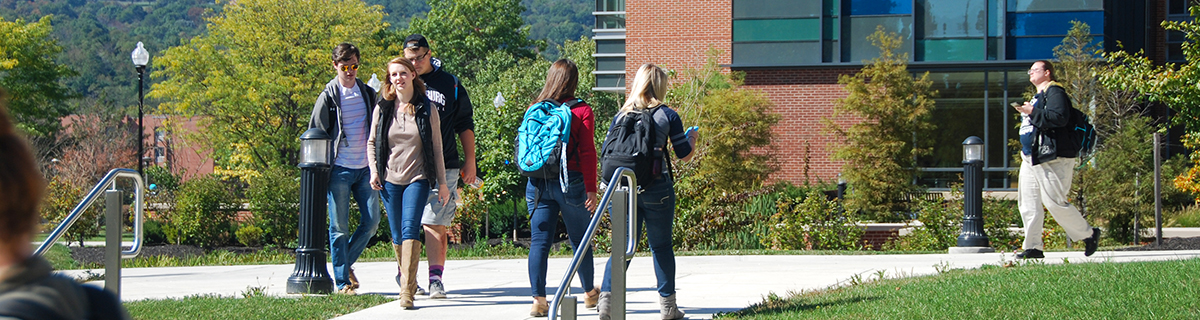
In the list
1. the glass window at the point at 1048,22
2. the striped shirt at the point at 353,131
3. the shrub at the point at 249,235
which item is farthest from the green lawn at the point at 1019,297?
the glass window at the point at 1048,22

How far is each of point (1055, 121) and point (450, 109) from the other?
4196 millimetres

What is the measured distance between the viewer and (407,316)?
16.8 feet

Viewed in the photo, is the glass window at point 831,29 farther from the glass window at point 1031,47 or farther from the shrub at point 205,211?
the shrub at point 205,211

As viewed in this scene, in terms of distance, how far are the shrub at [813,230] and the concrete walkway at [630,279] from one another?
247cm

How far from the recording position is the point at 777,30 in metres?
24.6

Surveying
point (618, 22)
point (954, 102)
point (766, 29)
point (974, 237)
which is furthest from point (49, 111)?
point (974, 237)

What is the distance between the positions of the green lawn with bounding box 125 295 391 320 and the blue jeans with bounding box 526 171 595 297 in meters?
1.18

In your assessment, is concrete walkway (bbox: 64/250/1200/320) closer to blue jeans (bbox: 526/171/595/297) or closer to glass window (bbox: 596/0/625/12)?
blue jeans (bbox: 526/171/595/297)

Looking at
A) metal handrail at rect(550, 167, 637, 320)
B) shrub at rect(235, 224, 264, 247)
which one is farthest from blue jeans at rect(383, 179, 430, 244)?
shrub at rect(235, 224, 264, 247)

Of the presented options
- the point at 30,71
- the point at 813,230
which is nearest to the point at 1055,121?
the point at 813,230

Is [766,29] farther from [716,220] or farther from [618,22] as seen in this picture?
[716,220]

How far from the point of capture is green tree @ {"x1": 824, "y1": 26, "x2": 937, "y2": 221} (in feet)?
61.5

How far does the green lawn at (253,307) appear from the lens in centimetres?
511

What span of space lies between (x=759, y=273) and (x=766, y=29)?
17.8 metres
